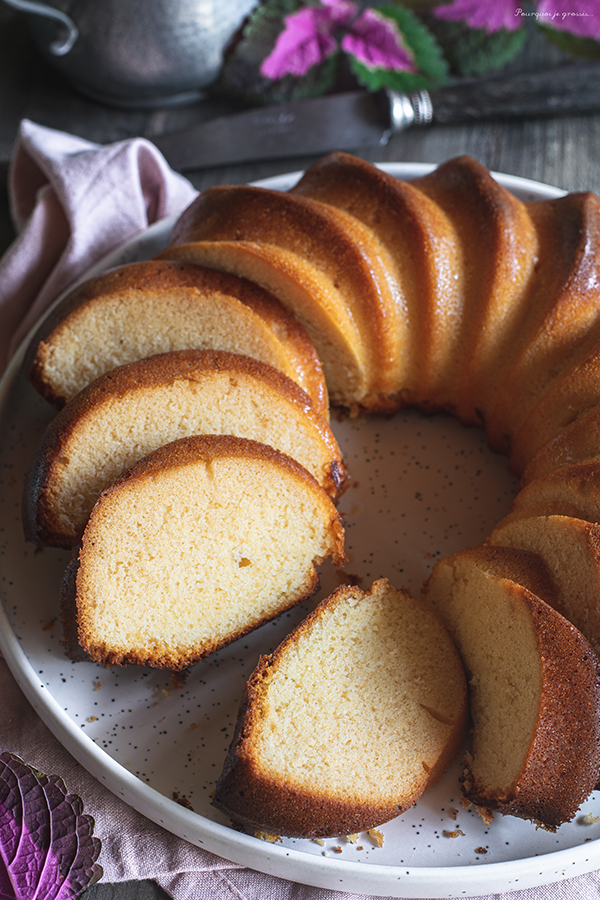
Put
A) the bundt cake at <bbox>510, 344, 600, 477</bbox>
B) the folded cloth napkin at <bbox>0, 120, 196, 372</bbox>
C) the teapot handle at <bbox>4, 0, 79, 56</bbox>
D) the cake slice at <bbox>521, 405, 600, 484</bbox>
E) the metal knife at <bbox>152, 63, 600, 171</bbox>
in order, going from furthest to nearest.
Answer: the metal knife at <bbox>152, 63, 600, 171</bbox> < the teapot handle at <bbox>4, 0, 79, 56</bbox> < the folded cloth napkin at <bbox>0, 120, 196, 372</bbox> < the bundt cake at <bbox>510, 344, 600, 477</bbox> < the cake slice at <bbox>521, 405, 600, 484</bbox>

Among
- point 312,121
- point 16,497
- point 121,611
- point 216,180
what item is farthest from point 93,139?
point 121,611

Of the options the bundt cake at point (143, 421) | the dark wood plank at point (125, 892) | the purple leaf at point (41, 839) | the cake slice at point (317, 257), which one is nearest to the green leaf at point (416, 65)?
the cake slice at point (317, 257)

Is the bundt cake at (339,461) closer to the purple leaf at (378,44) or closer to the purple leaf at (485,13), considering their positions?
the purple leaf at (378,44)

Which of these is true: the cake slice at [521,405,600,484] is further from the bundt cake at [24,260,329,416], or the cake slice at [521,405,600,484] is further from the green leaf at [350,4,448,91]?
the green leaf at [350,4,448,91]

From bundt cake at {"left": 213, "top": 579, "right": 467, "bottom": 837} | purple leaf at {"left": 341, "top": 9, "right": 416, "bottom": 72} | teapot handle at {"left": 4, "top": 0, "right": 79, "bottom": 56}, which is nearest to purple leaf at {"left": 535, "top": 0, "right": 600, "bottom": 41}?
purple leaf at {"left": 341, "top": 9, "right": 416, "bottom": 72}

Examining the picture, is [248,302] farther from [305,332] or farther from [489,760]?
[489,760]

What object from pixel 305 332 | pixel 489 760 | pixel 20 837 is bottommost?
pixel 20 837
